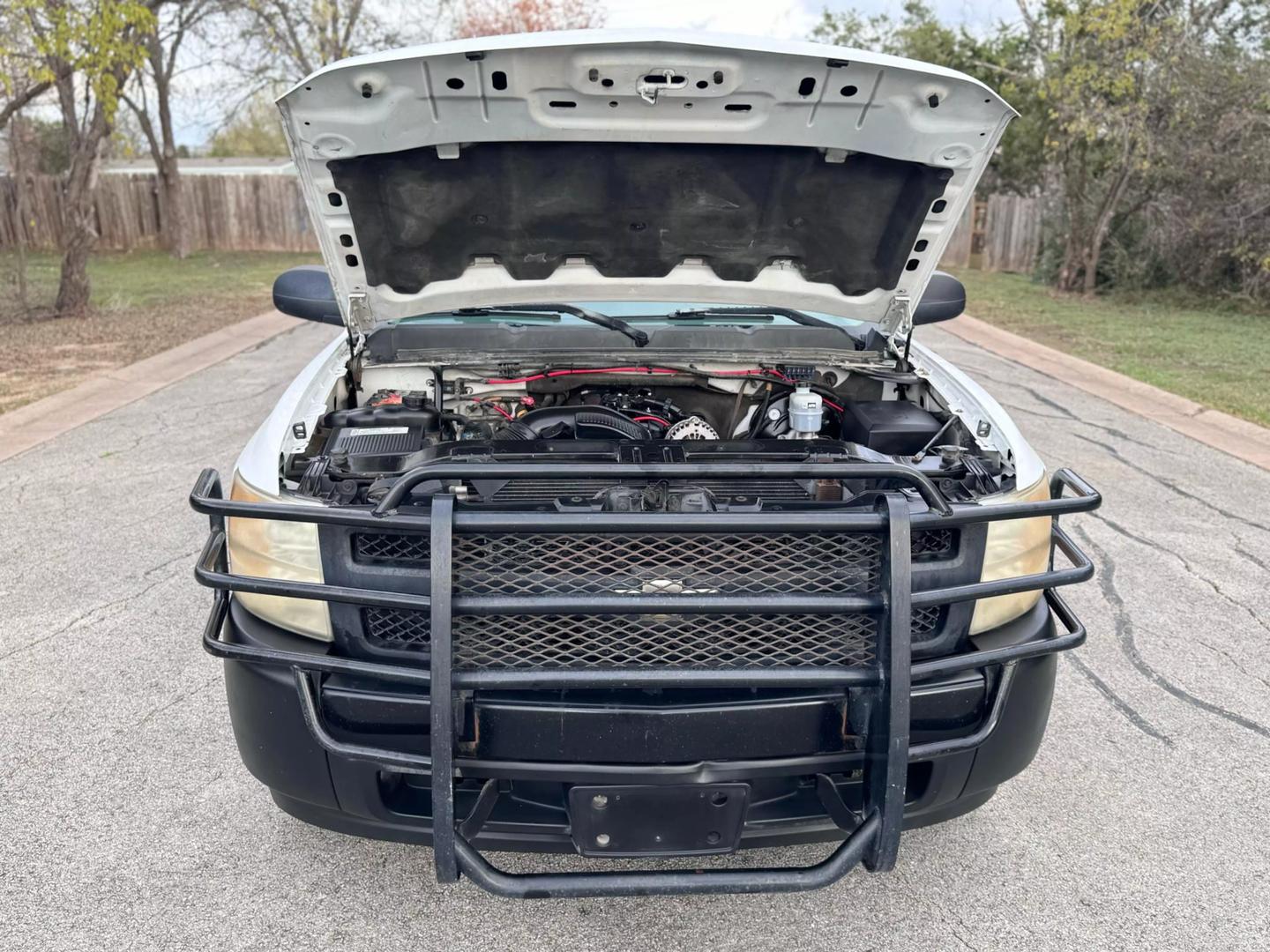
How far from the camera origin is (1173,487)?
5719 mm

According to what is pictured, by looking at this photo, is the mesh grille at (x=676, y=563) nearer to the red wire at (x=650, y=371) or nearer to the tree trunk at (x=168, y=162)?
the red wire at (x=650, y=371)

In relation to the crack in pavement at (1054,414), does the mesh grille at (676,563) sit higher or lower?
higher

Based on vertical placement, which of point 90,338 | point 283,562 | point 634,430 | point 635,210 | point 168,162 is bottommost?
point 90,338

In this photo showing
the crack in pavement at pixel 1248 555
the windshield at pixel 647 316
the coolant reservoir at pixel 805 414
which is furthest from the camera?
the crack in pavement at pixel 1248 555

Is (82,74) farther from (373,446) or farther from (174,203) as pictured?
(174,203)

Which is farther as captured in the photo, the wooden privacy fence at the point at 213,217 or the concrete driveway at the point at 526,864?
the wooden privacy fence at the point at 213,217

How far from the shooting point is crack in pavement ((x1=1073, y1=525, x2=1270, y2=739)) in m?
3.29

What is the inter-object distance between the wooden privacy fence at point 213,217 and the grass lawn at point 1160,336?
6.42 m

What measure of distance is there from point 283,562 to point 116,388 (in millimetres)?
6871

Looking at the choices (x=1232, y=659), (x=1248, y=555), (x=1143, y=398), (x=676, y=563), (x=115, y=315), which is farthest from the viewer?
(x=115, y=315)

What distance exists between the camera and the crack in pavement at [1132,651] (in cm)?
329

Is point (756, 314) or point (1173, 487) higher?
point (756, 314)

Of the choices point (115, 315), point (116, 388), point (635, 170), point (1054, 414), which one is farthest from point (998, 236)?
point (635, 170)

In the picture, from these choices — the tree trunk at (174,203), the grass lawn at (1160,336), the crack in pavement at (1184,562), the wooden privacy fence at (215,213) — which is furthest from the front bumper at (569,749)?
the wooden privacy fence at (215,213)
